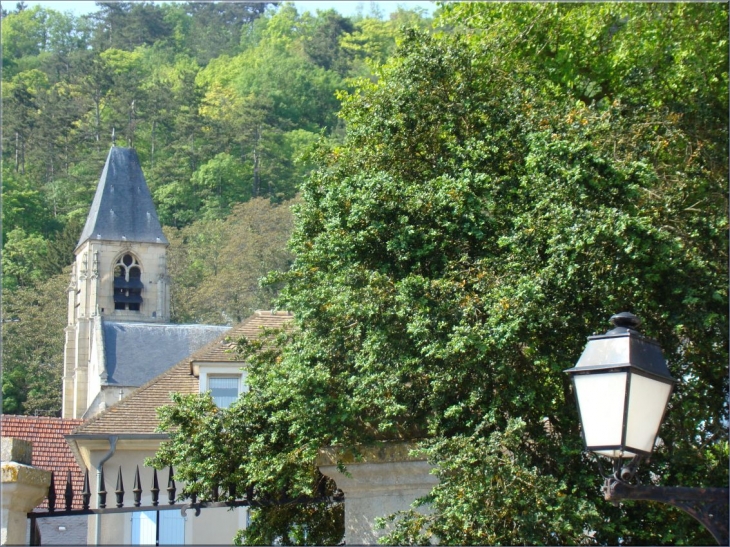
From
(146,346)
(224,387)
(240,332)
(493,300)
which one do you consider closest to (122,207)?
(146,346)

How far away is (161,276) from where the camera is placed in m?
76.0

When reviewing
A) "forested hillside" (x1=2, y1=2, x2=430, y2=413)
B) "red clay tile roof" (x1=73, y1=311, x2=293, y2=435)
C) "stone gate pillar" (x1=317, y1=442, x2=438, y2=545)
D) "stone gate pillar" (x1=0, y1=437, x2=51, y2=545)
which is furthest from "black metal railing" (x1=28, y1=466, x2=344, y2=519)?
"forested hillside" (x1=2, y1=2, x2=430, y2=413)

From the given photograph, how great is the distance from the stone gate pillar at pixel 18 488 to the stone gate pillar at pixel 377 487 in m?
2.77

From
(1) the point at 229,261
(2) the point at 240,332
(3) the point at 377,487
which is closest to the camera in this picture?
(3) the point at 377,487

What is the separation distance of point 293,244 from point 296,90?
9274 cm

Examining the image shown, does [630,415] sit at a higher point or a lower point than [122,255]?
lower

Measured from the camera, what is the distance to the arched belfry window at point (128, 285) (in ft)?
250

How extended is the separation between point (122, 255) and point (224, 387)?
53.6m

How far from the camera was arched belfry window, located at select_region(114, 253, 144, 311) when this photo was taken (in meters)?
76.1

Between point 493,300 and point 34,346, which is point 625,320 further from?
point 34,346

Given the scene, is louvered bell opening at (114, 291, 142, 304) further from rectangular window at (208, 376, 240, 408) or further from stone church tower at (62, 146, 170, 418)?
rectangular window at (208, 376, 240, 408)

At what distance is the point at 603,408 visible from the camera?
5281 mm

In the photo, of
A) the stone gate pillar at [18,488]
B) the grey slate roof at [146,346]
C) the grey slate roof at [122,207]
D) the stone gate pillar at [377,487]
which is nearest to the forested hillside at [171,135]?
the grey slate roof at [122,207]

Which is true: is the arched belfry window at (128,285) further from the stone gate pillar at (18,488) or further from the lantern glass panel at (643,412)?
the lantern glass panel at (643,412)
